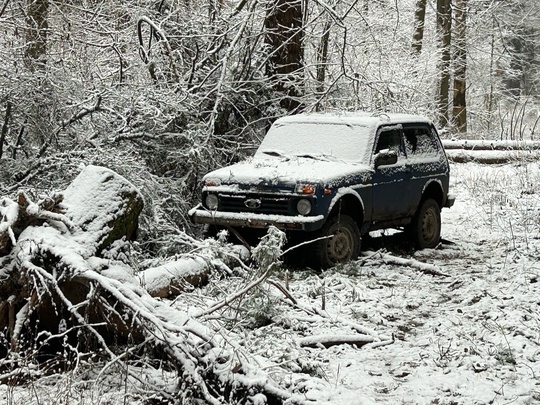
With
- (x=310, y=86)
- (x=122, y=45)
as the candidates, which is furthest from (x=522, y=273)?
(x=122, y=45)

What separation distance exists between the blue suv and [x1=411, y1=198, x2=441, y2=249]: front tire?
15mm

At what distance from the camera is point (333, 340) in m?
6.89

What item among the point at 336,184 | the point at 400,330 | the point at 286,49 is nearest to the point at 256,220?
the point at 336,184

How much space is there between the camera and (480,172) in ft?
63.1

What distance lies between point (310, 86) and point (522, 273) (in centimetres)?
627

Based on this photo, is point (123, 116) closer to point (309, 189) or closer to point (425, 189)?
point (309, 189)

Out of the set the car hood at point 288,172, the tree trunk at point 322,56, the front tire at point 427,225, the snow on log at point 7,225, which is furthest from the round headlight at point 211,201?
the tree trunk at point 322,56

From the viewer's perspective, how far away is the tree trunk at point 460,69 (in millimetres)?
27873

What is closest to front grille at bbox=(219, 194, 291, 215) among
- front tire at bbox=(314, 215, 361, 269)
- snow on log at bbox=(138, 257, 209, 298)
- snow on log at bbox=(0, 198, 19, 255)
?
front tire at bbox=(314, 215, 361, 269)

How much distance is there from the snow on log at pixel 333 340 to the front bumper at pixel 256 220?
7.94 ft

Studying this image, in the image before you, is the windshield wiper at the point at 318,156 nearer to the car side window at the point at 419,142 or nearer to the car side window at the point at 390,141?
the car side window at the point at 390,141

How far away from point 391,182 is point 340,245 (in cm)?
144

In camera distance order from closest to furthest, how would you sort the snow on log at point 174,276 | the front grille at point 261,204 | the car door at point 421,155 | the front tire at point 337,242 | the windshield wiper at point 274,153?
the snow on log at point 174,276 → the front grille at point 261,204 → the front tire at point 337,242 → the windshield wiper at point 274,153 → the car door at point 421,155

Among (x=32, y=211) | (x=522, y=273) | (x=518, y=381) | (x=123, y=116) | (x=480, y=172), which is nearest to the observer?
(x=518, y=381)
